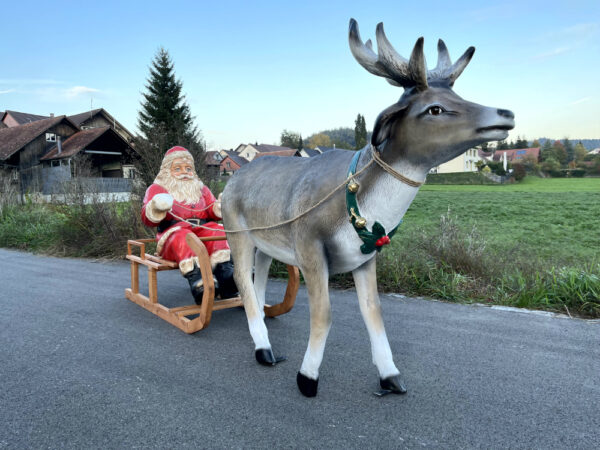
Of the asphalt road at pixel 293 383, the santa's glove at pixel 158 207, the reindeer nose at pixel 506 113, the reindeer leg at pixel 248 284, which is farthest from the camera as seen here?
the santa's glove at pixel 158 207

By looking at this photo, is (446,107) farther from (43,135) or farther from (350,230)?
(43,135)

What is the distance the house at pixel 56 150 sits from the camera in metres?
23.9

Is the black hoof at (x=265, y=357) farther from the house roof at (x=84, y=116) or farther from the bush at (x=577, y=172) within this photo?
the bush at (x=577, y=172)

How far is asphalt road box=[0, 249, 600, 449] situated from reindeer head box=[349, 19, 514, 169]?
1.29 m

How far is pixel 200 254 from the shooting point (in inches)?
121

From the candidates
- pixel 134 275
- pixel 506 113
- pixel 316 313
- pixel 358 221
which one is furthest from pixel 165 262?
pixel 506 113

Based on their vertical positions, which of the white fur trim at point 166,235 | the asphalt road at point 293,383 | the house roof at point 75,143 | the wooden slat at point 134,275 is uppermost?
the house roof at point 75,143

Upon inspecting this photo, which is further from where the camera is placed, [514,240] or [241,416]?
[514,240]

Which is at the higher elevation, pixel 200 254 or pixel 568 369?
pixel 200 254

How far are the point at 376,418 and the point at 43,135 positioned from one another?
28.8 m

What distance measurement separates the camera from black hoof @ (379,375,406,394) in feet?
7.61

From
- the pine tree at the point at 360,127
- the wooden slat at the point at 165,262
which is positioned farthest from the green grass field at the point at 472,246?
the pine tree at the point at 360,127

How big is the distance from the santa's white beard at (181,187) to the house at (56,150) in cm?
2069

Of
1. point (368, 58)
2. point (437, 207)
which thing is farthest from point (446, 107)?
point (437, 207)
